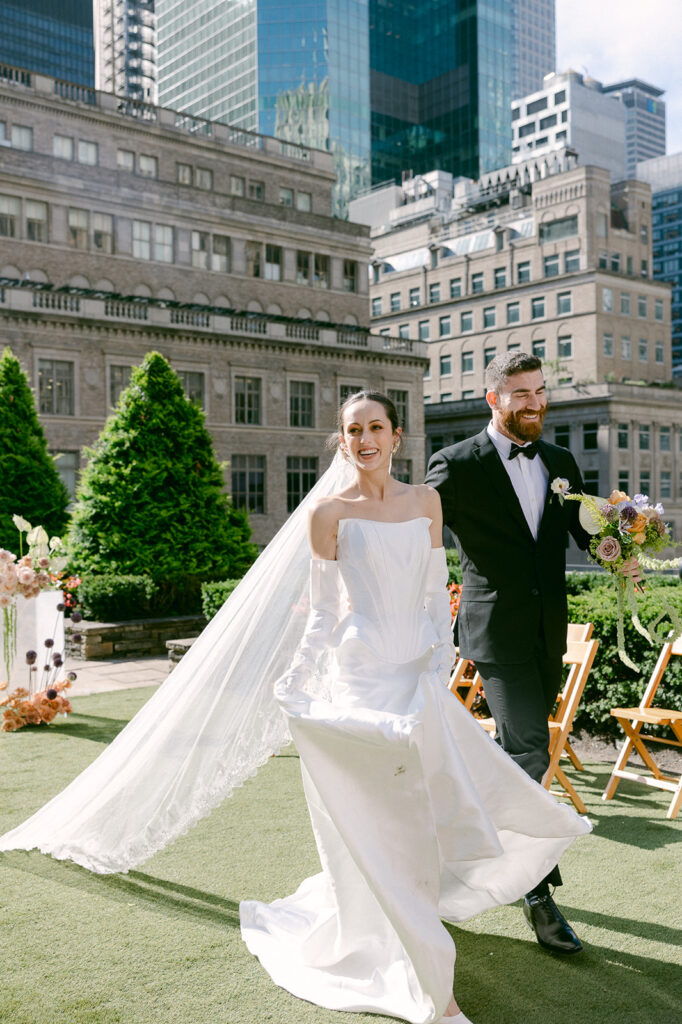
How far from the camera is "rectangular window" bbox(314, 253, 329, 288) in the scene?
50.4 meters

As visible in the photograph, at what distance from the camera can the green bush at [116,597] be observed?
51.5 ft

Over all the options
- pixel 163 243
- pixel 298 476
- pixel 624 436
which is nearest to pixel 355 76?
pixel 624 436

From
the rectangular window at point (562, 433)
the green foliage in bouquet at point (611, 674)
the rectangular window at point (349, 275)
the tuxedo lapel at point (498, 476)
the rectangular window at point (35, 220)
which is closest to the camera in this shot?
the tuxedo lapel at point (498, 476)

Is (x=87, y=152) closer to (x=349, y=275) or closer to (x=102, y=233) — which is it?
(x=102, y=233)

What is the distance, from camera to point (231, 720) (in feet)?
17.4

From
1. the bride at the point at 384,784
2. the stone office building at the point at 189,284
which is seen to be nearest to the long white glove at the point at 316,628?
the bride at the point at 384,784

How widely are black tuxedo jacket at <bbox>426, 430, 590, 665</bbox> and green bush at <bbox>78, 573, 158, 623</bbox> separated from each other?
11910 millimetres

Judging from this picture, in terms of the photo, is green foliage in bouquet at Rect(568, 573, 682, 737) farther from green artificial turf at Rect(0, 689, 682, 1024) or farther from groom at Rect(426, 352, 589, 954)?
groom at Rect(426, 352, 589, 954)

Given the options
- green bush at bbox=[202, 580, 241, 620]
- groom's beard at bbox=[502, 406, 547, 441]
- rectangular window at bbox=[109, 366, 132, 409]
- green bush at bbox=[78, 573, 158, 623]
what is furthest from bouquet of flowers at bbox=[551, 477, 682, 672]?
rectangular window at bbox=[109, 366, 132, 409]

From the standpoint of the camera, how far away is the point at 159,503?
1856 centimetres

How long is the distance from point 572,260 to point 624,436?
52.7ft

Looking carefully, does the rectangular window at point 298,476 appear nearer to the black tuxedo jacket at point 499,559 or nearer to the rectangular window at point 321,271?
the rectangular window at point 321,271

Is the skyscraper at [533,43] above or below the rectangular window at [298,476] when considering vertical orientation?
above

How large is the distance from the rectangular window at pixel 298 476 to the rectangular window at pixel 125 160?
17.0 meters
